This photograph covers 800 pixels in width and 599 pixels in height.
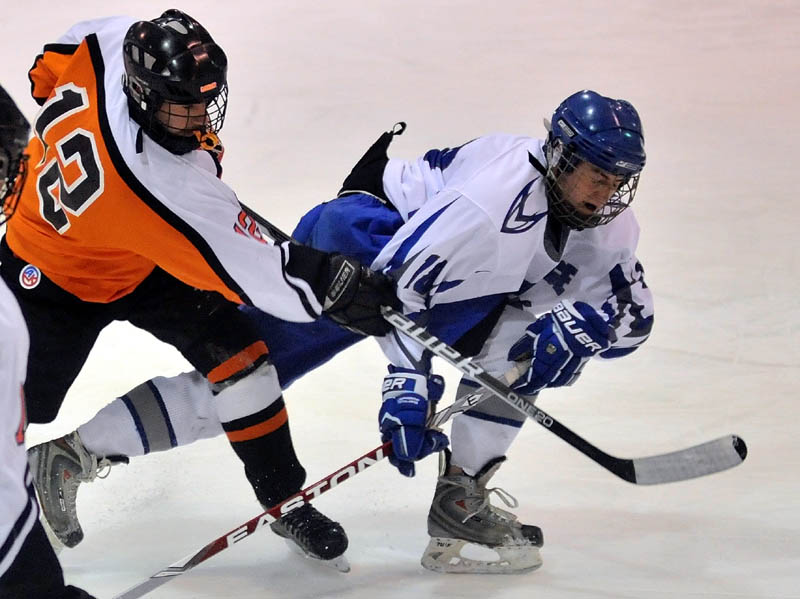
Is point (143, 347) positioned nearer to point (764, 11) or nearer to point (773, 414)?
point (773, 414)

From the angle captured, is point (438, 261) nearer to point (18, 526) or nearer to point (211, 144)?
point (211, 144)

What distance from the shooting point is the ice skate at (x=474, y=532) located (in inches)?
112

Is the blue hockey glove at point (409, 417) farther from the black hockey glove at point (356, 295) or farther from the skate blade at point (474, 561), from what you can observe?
the skate blade at point (474, 561)

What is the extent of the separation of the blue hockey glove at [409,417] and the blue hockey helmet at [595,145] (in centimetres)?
50

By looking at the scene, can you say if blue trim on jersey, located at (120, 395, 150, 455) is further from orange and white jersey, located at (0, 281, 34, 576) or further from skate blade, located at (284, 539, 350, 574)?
orange and white jersey, located at (0, 281, 34, 576)

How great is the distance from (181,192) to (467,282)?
697mm

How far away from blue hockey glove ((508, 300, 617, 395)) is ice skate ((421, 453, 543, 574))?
28 centimetres

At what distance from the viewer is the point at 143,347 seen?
3832 mm

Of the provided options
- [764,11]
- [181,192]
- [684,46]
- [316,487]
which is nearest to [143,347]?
[316,487]

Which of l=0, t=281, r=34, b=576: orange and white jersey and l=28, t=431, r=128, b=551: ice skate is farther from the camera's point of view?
l=28, t=431, r=128, b=551: ice skate

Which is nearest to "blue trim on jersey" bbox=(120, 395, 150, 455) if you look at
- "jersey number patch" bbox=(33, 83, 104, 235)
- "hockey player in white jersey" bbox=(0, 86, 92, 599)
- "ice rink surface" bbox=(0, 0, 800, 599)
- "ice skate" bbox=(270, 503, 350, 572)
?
"ice rink surface" bbox=(0, 0, 800, 599)

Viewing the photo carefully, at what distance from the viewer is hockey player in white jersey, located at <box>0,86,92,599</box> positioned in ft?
4.82

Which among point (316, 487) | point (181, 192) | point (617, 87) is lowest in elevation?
point (316, 487)

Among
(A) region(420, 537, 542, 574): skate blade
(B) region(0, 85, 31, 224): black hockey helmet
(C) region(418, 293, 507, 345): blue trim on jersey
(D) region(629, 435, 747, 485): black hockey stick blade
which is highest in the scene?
(B) region(0, 85, 31, 224): black hockey helmet
